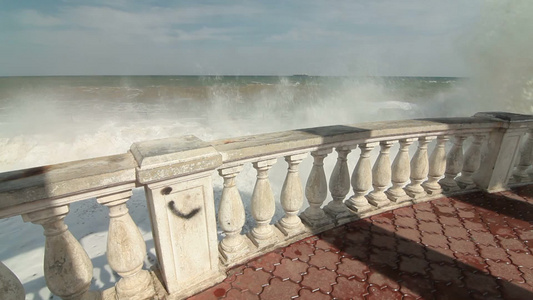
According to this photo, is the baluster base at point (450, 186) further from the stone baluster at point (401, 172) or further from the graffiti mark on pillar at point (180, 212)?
the graffiti mark on pillar at point (180, 212)

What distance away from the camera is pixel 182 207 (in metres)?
1.75

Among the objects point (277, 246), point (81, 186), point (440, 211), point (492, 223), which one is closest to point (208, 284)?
point (277, 246)

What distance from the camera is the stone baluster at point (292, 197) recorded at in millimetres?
2344

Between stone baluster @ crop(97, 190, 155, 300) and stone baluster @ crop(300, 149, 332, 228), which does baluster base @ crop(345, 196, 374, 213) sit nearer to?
stone baluster @ crop(300, 149, 332, 228)

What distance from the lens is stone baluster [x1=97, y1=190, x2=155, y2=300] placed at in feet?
5.25

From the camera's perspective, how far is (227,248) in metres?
2.27

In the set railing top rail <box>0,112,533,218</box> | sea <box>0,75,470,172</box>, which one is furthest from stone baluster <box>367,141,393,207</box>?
sea <box>0,75,470,172</box>

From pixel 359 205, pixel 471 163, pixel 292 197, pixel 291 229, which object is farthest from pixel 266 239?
pixel 471 163

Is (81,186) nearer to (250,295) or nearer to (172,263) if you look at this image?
(172,263)

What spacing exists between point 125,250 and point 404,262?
7.55ft

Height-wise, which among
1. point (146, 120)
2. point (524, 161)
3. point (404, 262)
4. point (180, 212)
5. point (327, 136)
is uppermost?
point (327, 136)

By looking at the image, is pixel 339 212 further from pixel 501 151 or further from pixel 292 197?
pixel 501 151

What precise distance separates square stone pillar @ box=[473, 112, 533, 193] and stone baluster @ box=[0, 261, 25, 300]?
483 cm

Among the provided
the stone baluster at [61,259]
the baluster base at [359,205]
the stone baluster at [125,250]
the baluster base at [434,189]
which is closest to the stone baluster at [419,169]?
the baluster base at [434,189]
